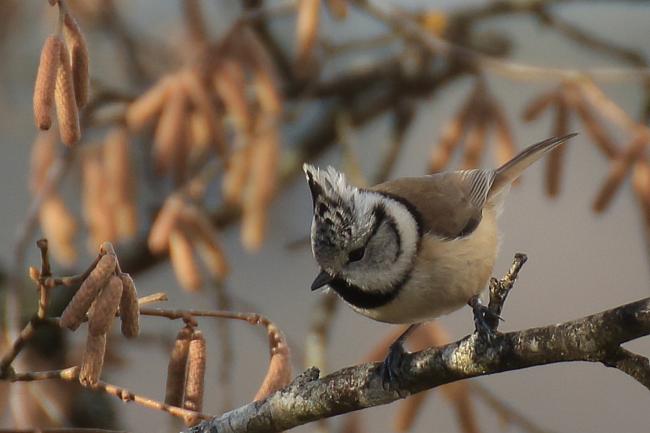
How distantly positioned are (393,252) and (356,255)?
0.24ft

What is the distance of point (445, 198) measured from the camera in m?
2.20

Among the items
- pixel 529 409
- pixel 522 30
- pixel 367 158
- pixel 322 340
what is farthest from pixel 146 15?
pixel 529 409

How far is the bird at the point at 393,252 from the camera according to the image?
6.31 ft

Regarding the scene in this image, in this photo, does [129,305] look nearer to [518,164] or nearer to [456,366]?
[456,366]

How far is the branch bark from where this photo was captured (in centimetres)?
118

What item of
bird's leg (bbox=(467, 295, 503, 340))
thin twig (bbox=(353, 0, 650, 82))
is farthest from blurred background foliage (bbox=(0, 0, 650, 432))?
bird's leg (bbox=(467, 295, 503, 340))

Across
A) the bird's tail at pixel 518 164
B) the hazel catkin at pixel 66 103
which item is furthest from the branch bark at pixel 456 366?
the bird's tail at pixel 518 164

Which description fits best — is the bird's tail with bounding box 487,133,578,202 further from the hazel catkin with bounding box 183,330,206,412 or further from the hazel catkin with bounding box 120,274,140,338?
the hazel catkin with bounding box 120,274,140,338

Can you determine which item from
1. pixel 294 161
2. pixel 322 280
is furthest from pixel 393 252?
pixel 294 161

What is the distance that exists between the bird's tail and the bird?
0.33 m

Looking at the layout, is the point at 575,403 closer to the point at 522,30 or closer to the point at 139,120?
the point at 522,30

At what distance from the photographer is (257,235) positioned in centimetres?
267

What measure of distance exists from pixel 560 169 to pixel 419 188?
0.46m

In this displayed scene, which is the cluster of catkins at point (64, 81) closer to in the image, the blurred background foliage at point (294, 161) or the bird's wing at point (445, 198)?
the blurred background foliage at point (294, 161)
